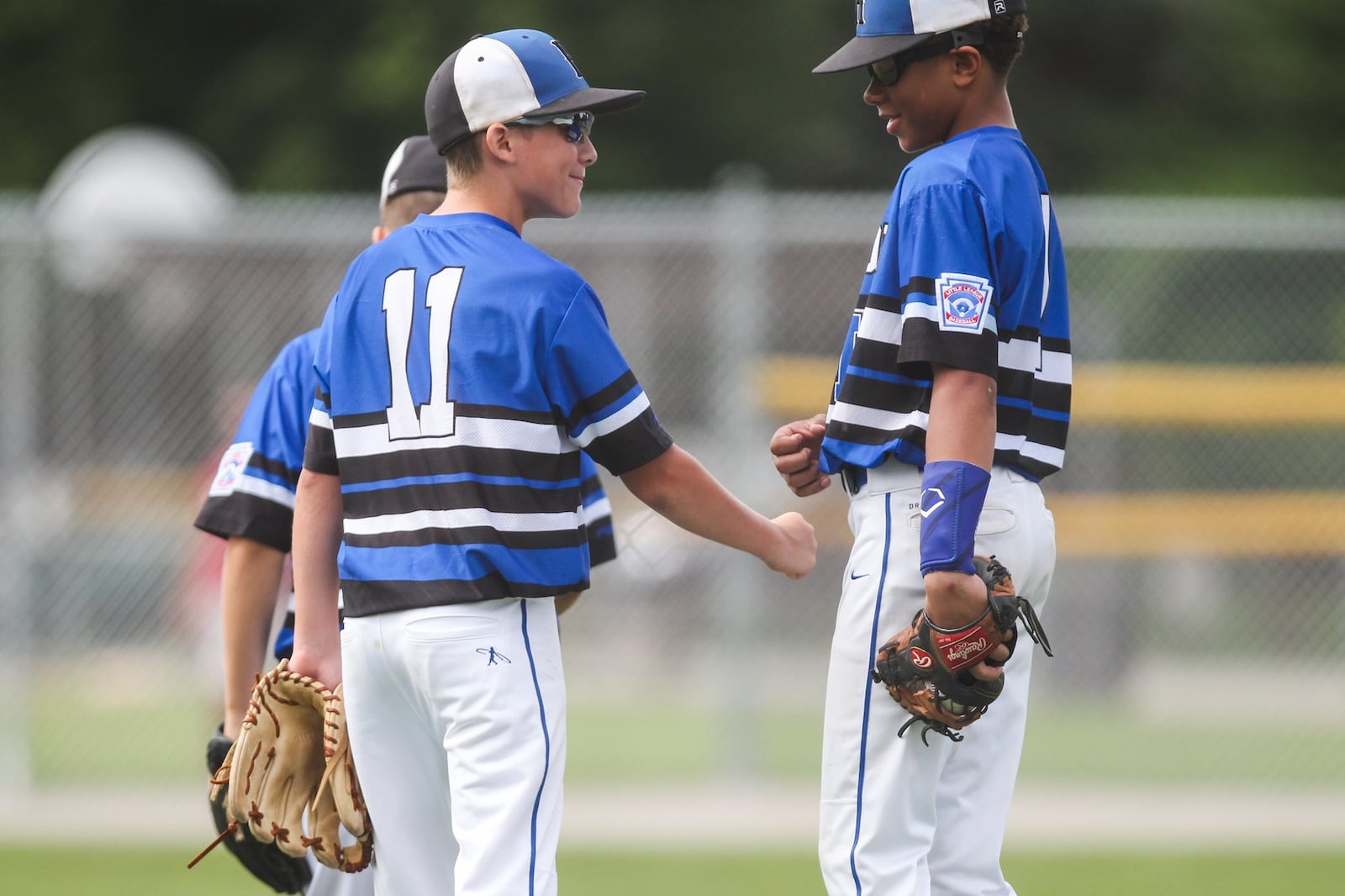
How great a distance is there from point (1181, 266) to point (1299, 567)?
201 centimetres

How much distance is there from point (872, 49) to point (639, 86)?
47.0 feet

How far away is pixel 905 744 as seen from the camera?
322cm

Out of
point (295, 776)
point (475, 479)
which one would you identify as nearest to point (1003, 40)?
point (475, 479)

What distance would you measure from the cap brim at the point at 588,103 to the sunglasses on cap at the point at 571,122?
0.05ft

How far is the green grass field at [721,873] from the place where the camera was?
6.41 meters

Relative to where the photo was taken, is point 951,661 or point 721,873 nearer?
point 951,661

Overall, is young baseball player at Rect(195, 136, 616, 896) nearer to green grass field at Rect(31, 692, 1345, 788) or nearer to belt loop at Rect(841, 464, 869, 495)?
belt loop at Rect(841, 464, 869, 495)

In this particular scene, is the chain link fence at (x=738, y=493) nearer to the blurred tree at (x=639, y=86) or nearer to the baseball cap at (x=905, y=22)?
the baseball cap at (x=905, y=22)

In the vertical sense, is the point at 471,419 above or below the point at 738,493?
above

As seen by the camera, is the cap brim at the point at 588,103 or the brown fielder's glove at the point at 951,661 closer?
the brown fielder's glove at the point at 951,661

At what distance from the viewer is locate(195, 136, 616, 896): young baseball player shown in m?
3.84

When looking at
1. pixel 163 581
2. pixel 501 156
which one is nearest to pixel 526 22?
pixel 163 581

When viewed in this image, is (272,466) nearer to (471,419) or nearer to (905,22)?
(471,419)

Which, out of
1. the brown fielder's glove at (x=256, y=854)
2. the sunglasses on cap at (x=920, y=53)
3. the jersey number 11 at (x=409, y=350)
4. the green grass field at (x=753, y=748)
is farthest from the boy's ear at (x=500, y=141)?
the green grass field at (x=753, y=748)
